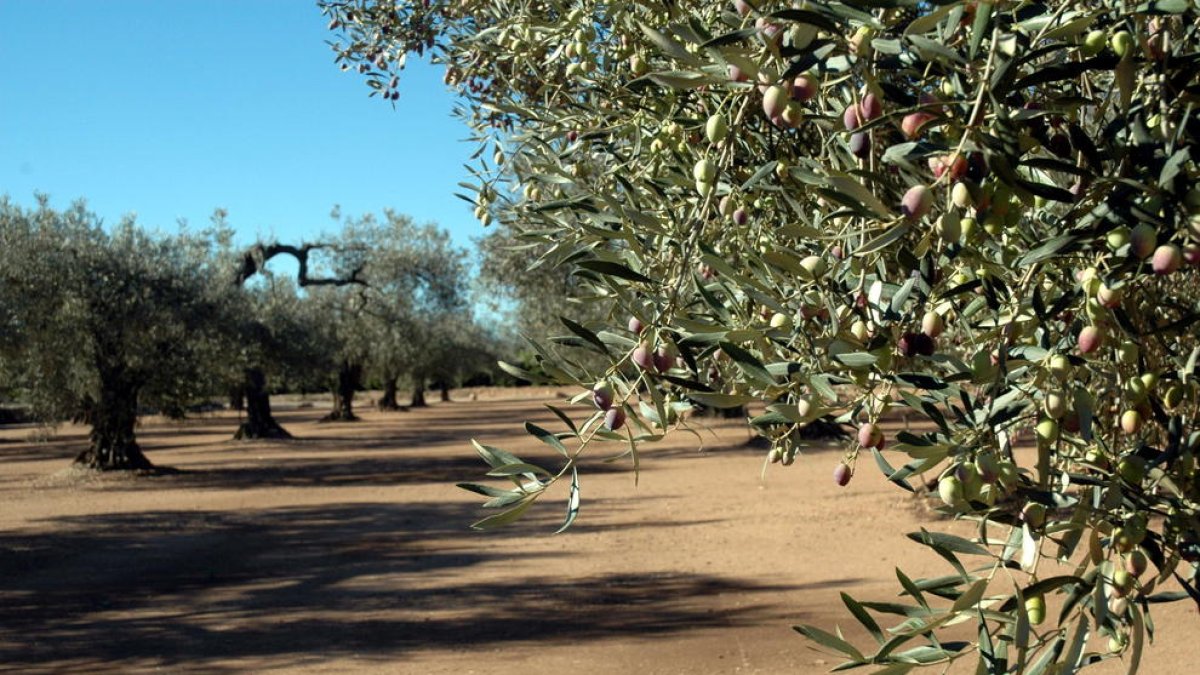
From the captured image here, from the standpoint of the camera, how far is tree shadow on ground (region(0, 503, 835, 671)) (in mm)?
9289

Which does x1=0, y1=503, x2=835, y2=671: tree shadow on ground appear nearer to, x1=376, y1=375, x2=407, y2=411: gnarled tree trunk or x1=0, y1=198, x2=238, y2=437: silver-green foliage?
x1=0, y1=198, x2=238, y2=437: silver-green foliage

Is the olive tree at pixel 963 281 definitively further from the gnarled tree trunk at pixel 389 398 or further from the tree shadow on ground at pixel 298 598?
the gnarled tree trunk at pixel 389 398

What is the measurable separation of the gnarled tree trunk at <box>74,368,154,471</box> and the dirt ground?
71cm

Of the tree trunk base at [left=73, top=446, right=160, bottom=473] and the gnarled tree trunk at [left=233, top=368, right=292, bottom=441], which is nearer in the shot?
the tree trunk base at [left=73, top=446, right=160, bottom=473]

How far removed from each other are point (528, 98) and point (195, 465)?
24.1 m

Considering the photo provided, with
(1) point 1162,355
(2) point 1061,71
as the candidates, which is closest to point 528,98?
(1) point 1162,355

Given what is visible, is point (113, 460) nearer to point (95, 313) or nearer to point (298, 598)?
point (95, 313)

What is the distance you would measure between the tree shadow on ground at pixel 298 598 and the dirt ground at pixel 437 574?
0.04 m

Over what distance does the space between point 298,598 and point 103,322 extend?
42.4 ft

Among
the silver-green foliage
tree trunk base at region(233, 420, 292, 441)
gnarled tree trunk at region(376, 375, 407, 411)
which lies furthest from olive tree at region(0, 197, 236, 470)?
gnarled tree trunk at region(376, 375, 407, 411)

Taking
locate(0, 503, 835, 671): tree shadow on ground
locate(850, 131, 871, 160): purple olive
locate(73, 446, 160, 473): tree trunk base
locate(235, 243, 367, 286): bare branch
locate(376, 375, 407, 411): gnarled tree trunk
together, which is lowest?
locate(0, 503, 835, 671): tree shadow on ground

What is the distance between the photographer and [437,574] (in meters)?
12.6

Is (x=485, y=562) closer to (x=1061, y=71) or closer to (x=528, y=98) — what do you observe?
(x=528, y=98)

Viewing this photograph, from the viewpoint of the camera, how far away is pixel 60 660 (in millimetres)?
8789
